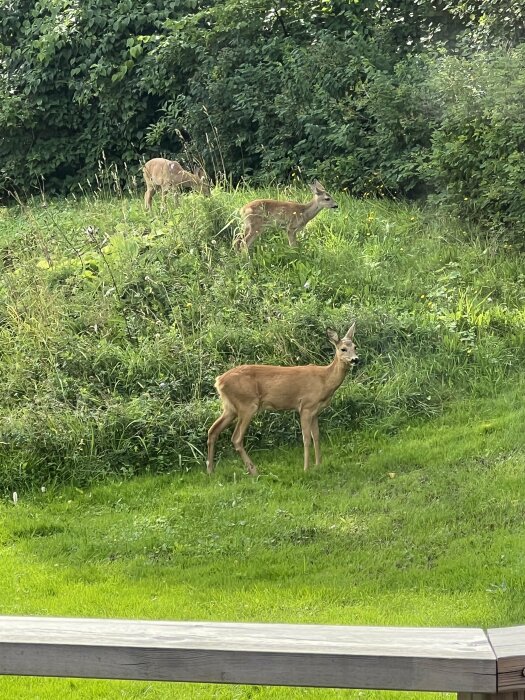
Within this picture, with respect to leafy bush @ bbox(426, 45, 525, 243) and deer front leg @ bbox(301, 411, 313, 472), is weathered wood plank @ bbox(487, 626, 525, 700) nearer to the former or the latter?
deer front leg @ bbox(301, 411, 313, 472)

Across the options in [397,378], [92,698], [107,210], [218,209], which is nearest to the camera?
[92,698]

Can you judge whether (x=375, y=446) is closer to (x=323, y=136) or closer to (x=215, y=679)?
(x=323, y=136)

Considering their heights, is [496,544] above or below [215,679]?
below

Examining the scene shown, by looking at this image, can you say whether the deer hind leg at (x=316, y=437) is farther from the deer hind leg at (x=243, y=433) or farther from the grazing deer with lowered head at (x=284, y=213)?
the grazing deer with lowered head at (x=284, y=213)

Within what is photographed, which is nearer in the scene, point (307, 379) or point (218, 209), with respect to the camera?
point (307, 379)

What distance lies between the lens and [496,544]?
354cm

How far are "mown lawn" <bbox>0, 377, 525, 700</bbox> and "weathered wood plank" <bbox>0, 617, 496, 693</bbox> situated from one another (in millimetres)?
1137

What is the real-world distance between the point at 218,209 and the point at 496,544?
9.67 ft

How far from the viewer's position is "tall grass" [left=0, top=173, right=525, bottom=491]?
461 centimetres

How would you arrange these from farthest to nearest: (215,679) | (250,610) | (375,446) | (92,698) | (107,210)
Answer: (107,210) < (375,446) < (250,610) < (92,698) < (215,679)

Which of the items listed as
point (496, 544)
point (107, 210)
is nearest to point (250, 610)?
point (496, 544)

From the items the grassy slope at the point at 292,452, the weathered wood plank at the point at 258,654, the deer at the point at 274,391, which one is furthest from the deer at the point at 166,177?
the weathered wood plank at the point at 258,654

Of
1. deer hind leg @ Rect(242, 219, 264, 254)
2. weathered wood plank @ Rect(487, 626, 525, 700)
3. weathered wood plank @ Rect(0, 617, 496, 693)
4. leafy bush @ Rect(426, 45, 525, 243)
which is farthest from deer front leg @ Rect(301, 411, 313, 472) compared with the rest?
weathered wood plank @ Rect(487, 626, 525, 700)

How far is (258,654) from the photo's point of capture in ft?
5.03
